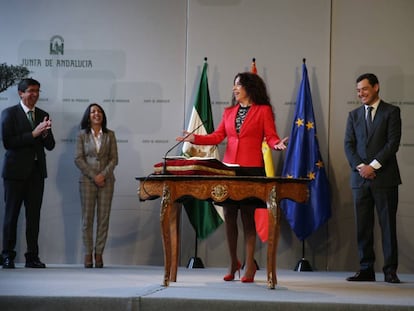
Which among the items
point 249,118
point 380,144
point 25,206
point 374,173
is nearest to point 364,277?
point 374,173

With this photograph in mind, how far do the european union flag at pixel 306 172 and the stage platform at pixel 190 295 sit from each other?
1.83 m

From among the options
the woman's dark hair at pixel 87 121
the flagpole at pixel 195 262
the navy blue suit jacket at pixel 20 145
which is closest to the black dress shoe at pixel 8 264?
the navy blue suit jacket at pixel 20 145

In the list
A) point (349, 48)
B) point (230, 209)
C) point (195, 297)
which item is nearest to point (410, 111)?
point (349, 48)

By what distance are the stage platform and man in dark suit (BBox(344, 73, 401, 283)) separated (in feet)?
1.52

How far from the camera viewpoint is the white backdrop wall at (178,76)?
7395 millimetres

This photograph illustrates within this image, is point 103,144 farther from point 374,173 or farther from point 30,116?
point 374,173

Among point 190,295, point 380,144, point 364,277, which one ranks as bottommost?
point 364,277

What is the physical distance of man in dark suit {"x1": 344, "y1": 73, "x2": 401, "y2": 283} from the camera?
5.63m

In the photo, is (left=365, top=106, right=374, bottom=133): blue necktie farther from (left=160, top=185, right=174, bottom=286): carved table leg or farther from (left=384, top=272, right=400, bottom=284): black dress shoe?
(left=160, top=185, right=174, bottom=286): carved table leg

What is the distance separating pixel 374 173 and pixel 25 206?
3307mm

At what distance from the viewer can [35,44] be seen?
25.5 ft

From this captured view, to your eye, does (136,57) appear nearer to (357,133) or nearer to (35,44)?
(35,44)

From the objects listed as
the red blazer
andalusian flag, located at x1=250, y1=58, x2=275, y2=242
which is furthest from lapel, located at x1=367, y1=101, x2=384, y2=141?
andalusian flag, located at x1=250, y1=58, x2=275, y2=242

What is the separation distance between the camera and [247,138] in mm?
5211
